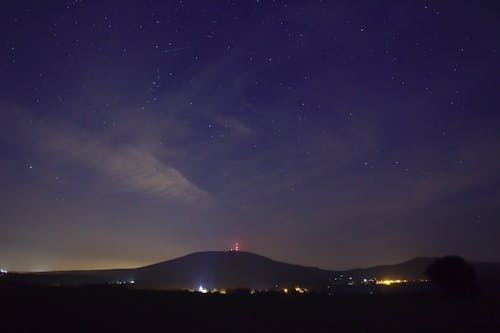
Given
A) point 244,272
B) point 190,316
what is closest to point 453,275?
point 190,316

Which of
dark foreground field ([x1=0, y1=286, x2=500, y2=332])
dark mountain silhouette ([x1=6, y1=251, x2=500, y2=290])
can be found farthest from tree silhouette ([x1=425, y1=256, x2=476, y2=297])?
dark mountain silhouette ([x1=6, y1=251, x2=500, y2=290])

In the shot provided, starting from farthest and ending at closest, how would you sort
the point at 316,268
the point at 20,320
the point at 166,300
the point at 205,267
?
the point at 316,268 < the point at 205,267 < the point at 166,300 < the point at 20,320

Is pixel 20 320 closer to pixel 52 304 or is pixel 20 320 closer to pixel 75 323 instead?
pixel 75 323

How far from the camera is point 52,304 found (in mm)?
24906

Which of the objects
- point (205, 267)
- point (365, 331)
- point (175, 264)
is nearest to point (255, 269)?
point (205, 267)

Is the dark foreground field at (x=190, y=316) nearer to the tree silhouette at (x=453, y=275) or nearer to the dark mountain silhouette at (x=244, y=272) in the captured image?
the tree silhouette at (x=453, y=275)

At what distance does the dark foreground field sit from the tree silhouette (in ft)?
73.3

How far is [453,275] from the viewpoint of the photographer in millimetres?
55188

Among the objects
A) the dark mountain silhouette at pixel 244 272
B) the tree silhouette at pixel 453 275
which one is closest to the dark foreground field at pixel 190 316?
the tree silhouette at pixel 453 275

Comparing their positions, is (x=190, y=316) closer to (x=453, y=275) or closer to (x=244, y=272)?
(x=453, y=275)

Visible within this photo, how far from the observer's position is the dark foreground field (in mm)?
20875

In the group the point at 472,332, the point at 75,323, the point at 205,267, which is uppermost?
the point at 205,267

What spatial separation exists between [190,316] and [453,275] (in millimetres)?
40043

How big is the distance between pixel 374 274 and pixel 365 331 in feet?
549
